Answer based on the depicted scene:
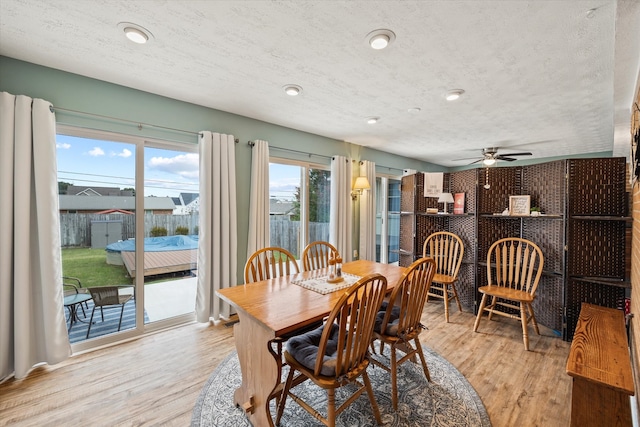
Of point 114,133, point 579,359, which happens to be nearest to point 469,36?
point 579,359

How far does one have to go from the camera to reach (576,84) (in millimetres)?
2383

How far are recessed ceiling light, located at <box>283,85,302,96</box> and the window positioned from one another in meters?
1.22

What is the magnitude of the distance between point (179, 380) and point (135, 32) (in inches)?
98.4

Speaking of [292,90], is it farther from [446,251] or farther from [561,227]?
[561,227]

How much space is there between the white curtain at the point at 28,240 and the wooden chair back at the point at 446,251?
13.2ft

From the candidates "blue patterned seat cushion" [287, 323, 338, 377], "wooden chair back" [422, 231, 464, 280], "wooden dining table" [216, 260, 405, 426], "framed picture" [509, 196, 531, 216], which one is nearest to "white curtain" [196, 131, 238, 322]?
"wooden dining table" [216, 260, 405, 426]

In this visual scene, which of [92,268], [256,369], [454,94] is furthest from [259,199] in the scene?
[454,94]

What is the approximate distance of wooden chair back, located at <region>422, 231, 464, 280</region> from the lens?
3604 millimetres

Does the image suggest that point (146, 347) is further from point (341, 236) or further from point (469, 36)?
point (469, 36)

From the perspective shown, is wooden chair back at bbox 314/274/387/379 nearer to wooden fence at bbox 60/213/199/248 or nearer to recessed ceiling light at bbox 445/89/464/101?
recessed ceiling light at bbox 445/89/464/101

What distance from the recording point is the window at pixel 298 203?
3.88 metres

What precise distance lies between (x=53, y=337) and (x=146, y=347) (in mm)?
692

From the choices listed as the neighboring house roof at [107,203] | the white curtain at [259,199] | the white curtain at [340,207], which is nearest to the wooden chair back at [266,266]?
the white curtain at [259,199]

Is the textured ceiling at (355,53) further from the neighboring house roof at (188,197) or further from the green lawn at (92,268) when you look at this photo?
the green lawn at (92,268)
